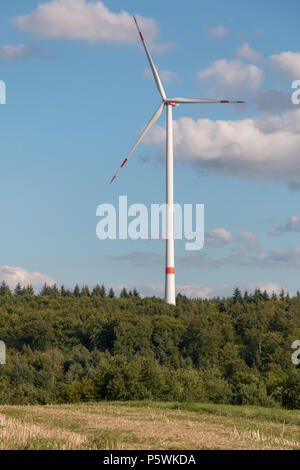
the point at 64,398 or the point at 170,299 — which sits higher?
the point at 170,299

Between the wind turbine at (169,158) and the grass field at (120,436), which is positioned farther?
the wind turbine at (169,158)

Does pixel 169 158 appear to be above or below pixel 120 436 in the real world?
above

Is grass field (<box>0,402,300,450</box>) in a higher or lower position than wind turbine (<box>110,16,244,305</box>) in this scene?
lower

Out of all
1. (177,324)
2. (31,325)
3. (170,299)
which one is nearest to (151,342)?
(177,324)

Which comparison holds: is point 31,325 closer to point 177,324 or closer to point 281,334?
point 177,324

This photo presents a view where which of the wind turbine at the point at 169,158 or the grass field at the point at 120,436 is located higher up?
the wind turbine at the point at 169,158

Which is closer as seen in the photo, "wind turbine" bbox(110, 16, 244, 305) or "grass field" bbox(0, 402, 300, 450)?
"grass field" bbox(0, 402, 300, 450)

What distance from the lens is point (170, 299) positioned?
13162 centimetres

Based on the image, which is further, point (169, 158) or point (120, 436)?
point (169, 158)
